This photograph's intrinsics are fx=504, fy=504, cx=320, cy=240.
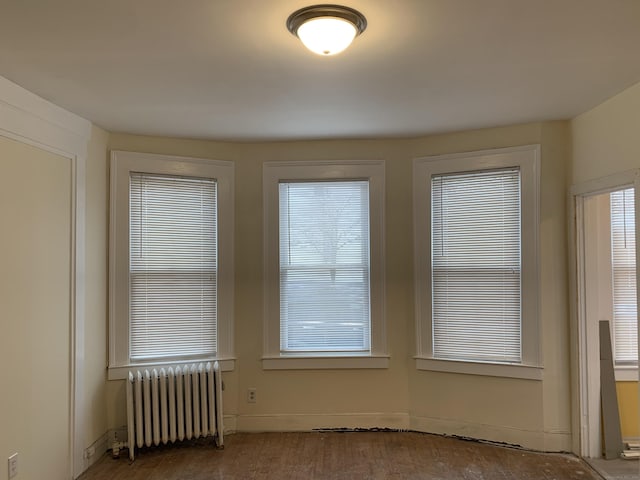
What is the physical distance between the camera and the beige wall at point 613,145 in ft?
10.3

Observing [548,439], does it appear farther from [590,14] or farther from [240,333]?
[590,14]

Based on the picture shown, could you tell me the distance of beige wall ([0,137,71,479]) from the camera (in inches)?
114

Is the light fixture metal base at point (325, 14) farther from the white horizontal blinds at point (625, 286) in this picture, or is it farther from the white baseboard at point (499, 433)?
the white baseboard at point (499, 433)

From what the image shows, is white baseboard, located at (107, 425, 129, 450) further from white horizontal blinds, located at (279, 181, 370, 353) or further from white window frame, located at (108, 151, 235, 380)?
white horizontal blinds, located at (279, 181, 370, 353)

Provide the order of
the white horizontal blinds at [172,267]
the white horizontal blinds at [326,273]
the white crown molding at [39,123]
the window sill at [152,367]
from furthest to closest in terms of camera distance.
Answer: the white horizontal blinds at [326,273]
the white horizontal blinds at [172,267]
the window sill at [152,367]
the white crown molding at [39,123]

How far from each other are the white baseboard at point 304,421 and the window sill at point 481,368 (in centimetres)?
56

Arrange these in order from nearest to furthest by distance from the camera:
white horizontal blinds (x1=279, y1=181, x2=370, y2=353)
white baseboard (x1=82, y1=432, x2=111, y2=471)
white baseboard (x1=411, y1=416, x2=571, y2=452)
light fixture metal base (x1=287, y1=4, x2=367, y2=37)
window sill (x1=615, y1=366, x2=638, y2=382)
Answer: light fixture metal base (x1=287, y1=4, x2=367, y2=37)
white baseboard (x1=82, y1=432, x2=111, y2=471)
white baseboard (x1=411, y1=416, x2=571, y2=452)
window sill (x1=615, y1=366, x2=638, y2=382)
white horizontal blinds (x1=279, y1=181, x2=370, y2=353)

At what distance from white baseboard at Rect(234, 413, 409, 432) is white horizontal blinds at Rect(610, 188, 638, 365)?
1.92m

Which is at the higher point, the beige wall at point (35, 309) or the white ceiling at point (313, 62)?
the white ceiling at point (313, 62)

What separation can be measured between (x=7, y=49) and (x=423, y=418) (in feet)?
12.8

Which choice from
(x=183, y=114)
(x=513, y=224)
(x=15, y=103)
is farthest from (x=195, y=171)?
(x=513, y=224)

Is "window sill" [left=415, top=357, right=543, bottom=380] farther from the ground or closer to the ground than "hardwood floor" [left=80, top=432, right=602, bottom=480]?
farther from the ground

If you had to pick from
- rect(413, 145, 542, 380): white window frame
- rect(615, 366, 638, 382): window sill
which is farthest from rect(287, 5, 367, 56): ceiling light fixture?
rect(615, 366, 638, 382): window sill

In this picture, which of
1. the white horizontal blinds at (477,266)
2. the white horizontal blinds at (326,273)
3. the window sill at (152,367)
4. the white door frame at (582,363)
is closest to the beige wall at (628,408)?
the white door frame at (582,363)
